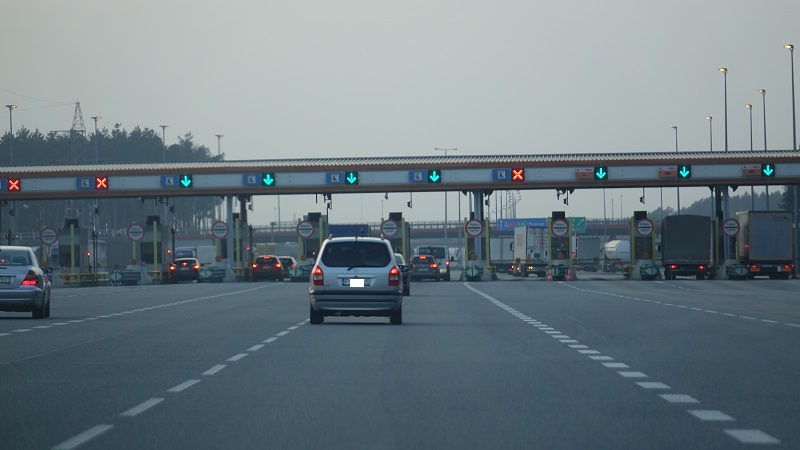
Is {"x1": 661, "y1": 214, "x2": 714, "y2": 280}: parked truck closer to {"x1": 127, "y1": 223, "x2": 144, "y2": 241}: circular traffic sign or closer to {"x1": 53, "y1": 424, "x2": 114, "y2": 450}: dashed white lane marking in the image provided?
{"x1": 127, "y1": 223, "x2": 144, "y2": 241}: circular traffic sign

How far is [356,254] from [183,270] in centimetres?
4707

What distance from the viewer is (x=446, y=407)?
11.5 meters

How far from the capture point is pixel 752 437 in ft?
31.0

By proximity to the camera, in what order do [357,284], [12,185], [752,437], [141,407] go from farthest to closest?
[12,185]
[357,284]
[141,407]
[752,437]

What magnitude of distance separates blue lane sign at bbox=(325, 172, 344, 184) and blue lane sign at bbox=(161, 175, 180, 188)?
736 centimetres

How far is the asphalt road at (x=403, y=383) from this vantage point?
382 inches

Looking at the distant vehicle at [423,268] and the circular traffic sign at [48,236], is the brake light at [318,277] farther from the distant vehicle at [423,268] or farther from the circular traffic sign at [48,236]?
the circular traffic sign at [48,236]

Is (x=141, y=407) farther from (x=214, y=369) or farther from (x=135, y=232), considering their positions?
(x=135, y=232)

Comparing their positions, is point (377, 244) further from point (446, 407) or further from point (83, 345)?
point (446, 407)

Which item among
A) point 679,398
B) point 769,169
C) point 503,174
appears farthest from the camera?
point 503,174

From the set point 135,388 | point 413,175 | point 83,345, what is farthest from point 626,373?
point 413,175

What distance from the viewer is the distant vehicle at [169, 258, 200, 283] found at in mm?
71188

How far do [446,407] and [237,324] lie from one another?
49.0ft

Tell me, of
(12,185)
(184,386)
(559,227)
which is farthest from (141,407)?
(12,185)
